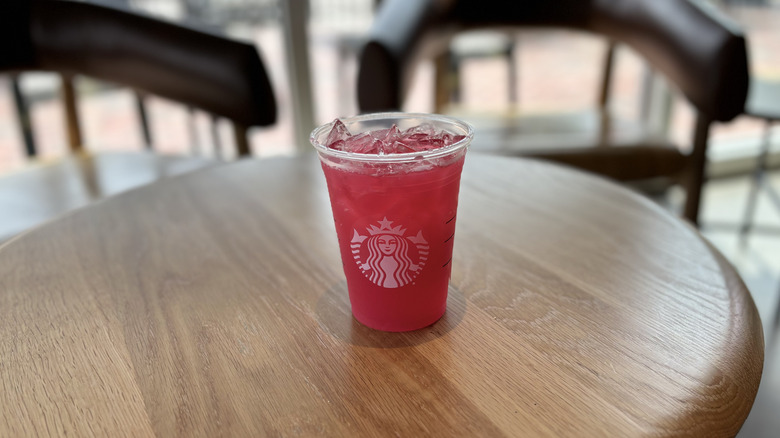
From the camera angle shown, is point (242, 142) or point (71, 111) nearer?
point (242, 142)

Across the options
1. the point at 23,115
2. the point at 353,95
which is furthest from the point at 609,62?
the point at 23,115

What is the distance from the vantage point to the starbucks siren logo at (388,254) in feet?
1.83

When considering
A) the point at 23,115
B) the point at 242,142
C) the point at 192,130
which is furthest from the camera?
the point at 23,115

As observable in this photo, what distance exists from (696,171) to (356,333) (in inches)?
49.6

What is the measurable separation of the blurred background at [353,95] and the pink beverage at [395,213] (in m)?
1.30

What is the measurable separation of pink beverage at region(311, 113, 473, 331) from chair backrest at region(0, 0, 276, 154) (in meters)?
0.83

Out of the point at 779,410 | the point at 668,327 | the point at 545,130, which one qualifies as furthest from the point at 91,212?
the point at 779,410

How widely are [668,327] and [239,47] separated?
1087mm

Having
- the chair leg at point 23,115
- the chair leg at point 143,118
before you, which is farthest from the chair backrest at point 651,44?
the chair leg at point 23,115

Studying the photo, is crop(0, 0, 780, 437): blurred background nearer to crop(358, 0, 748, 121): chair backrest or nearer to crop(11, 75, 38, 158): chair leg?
crop(11, 75, 38, 158): chair leg

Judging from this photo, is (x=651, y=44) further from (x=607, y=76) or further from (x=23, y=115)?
(x=23, y=115)

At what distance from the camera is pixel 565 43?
10.4 ft

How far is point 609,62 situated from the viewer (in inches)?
75.8

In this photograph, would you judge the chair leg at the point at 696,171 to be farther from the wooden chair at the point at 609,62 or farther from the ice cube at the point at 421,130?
the ice cube at the point at 421,130
